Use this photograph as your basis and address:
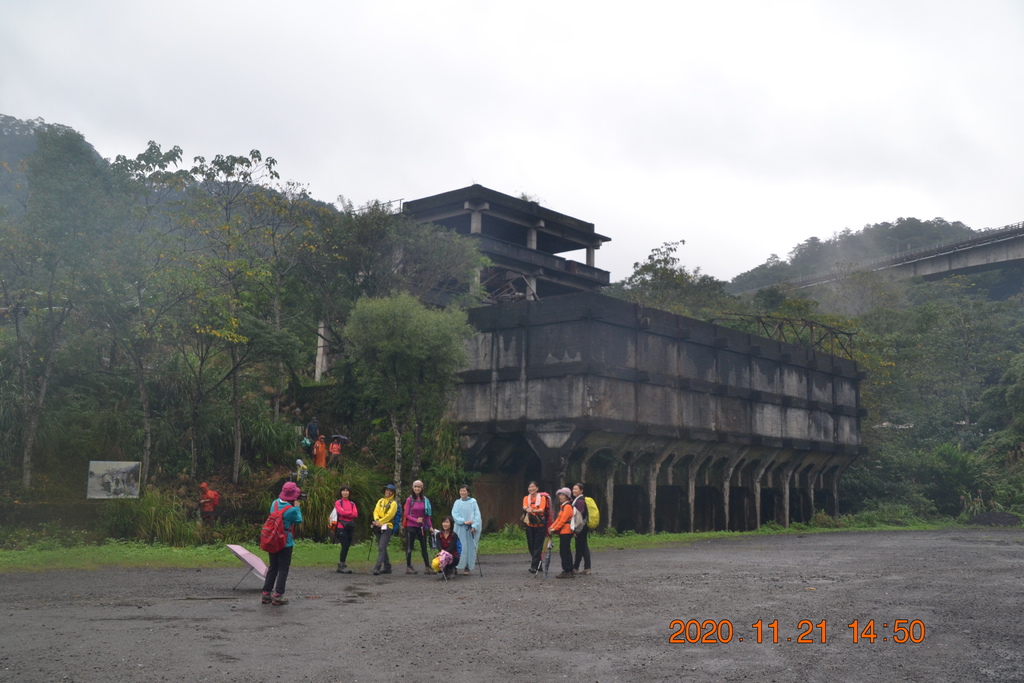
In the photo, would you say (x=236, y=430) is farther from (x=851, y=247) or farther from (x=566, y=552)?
(x=851, y=247)

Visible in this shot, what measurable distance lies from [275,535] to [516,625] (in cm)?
375

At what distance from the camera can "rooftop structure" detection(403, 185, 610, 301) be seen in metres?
53.0

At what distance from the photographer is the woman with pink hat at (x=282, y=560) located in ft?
41.6

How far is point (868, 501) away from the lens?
144ft

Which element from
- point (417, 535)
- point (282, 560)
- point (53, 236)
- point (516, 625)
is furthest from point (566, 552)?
point (53, 236)

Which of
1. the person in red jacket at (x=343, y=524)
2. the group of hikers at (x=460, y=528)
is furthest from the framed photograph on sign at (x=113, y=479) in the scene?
the person in red jacket at (x=343, y=524)

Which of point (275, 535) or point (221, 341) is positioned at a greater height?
point (221, 341)

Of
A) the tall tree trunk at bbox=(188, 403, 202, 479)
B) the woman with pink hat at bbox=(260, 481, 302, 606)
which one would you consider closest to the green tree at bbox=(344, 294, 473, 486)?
the tall tree trunk at bbox=(188, 403, 202, 479)

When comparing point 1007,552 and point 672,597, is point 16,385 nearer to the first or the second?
point 672,597

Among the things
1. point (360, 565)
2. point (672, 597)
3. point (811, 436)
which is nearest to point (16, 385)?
point (360, 565)

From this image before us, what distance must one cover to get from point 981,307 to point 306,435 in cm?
4934

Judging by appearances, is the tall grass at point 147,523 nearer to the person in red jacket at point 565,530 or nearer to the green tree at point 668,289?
the person in red jacket at point 565,530

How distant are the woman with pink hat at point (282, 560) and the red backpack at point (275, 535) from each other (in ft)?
0.17

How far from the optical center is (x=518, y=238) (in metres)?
60.8
